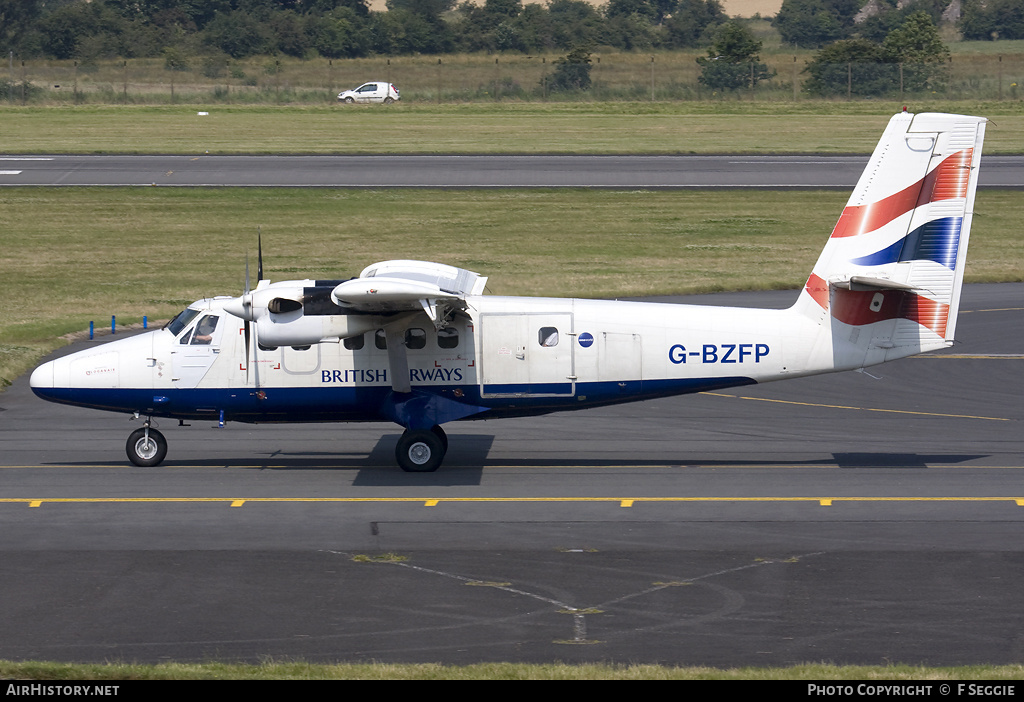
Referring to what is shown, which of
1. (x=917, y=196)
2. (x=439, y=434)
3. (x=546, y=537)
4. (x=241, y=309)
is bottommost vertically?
(x=546, y=537)

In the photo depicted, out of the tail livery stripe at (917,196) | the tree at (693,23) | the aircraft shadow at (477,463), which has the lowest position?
the aircraft shadow at (477,463)

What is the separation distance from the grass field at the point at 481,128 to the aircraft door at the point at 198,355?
45.6 meters

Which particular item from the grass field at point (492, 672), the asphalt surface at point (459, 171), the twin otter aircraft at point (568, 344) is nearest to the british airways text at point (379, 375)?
the twin otter aircraft at point (568, 344)

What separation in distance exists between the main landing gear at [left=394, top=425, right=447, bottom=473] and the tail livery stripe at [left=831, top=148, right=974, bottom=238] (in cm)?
760

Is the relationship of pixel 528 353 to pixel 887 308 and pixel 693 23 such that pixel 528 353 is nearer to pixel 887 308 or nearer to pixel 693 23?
pixel 887 308

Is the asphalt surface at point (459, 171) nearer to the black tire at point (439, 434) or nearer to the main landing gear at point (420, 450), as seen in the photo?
the black tire at point (439, 434)

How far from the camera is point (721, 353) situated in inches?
785

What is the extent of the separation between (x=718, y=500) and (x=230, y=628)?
26.9 ft

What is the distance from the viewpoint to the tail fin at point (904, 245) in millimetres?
19609

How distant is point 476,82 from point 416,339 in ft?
236

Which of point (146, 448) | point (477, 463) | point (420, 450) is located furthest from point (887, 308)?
point (146, 448)

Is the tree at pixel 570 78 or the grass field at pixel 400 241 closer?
the grass field at pixel 400 241
